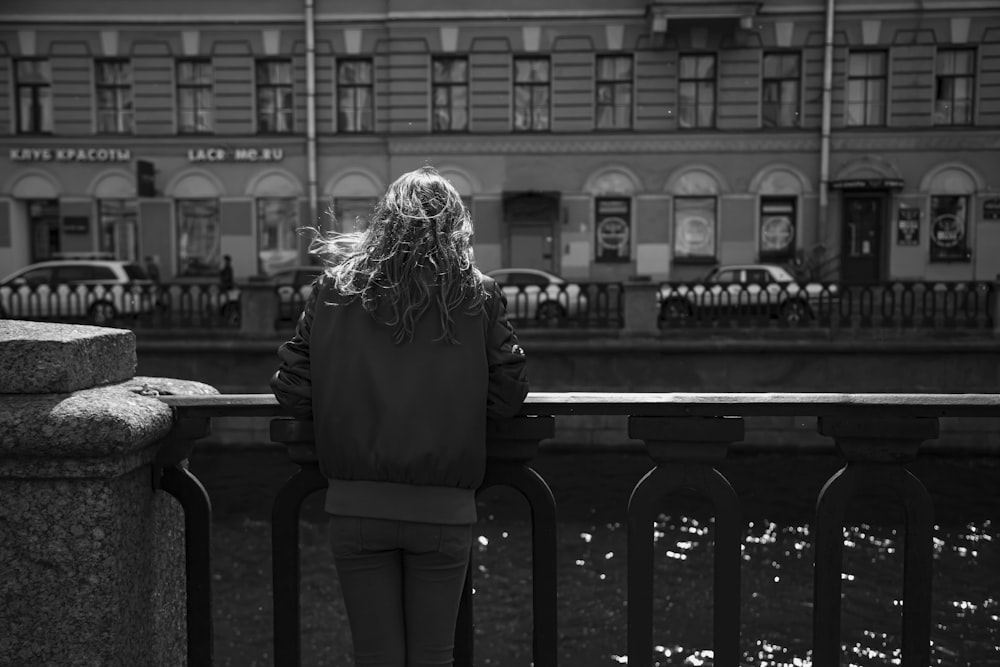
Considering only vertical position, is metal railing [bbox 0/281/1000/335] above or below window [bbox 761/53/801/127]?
below

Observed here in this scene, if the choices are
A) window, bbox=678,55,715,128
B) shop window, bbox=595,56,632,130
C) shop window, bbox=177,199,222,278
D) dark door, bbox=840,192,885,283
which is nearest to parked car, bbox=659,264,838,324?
dark door, bbox=840,192,885,283

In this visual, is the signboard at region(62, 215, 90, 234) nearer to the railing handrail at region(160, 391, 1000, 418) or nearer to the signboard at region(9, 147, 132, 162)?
the signboard at region(9, 147, 132, 162)

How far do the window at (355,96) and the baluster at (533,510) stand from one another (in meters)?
23.2

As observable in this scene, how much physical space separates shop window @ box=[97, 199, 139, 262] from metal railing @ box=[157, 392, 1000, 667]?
24.5 meters

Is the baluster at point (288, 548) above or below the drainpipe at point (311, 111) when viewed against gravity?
below

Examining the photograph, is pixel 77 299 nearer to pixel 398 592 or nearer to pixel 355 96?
pixel 355 96

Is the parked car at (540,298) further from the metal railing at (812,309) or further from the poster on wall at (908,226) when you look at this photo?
the poster on wall at (908,226)

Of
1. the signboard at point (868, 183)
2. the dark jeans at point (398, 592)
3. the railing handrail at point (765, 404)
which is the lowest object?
the dark jeans at point (398, 592)

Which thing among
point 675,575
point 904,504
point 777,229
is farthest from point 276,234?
point 904,504

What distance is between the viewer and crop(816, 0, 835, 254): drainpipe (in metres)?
23.3

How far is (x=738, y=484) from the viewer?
12266 millimetres

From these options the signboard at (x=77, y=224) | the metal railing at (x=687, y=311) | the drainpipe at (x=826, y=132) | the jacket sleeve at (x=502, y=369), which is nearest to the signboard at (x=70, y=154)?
the signboard at (x=77, y=224)

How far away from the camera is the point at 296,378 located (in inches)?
93.0

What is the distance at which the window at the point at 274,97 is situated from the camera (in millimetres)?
24656
